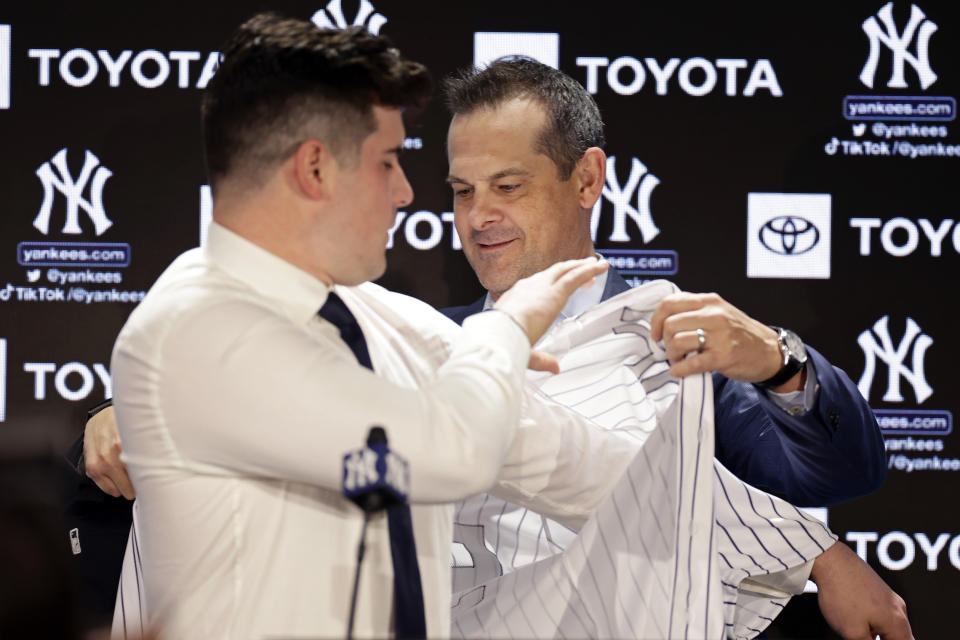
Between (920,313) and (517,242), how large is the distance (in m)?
1.24

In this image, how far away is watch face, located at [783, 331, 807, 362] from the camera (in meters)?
2.08

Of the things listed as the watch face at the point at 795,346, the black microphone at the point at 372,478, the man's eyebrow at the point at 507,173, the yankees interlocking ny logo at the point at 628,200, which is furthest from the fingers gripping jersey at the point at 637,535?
the yankees interlocking ny logo at the point at 628,200

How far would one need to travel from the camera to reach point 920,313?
3.12 meters

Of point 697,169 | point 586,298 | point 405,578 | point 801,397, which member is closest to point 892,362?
point 697,169

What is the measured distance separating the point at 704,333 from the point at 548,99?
3.65 feet

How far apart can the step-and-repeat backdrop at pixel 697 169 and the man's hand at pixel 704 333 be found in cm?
119

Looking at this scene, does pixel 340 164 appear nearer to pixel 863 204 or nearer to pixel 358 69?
pixel 358 69

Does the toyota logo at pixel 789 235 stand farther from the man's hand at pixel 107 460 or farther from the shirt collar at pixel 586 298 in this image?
the man's hand at pixel 107 460

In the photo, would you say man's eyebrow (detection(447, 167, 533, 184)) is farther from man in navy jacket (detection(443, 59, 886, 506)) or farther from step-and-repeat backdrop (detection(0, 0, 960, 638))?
step-and-repeat backdrop (detection(0, 0, 960, 638))

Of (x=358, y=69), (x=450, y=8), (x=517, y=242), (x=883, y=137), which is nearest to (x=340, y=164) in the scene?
(x=358, y=69)

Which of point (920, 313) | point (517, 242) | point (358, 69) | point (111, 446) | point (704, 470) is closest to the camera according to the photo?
point (358, 69)

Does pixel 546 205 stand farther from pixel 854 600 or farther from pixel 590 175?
pixel 854 600

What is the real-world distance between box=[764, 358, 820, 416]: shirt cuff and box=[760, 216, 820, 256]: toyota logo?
103 cm

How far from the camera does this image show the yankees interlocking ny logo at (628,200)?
3131mm
